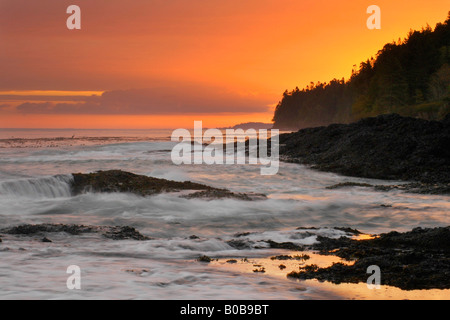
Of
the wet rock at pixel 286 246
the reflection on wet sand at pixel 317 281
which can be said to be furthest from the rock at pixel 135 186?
the reflection on wet sand at pixel 317 281

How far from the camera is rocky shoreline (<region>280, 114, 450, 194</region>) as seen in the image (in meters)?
23.0

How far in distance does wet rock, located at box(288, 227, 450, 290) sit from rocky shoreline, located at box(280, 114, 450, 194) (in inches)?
394

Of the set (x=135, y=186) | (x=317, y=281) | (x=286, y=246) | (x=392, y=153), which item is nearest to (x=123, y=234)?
(x=286, y=246)

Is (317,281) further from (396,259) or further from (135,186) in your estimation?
(135,186)

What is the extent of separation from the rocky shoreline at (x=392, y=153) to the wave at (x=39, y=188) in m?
12.2

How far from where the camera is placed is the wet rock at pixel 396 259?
6.47 meters

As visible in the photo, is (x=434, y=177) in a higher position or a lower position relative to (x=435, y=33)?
lower

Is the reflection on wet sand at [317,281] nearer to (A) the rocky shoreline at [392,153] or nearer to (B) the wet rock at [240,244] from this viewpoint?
(B) the wet rock at [240,244]

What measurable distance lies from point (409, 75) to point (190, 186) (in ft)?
226

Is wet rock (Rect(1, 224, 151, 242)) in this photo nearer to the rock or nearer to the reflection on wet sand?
the reflection on wet sand
